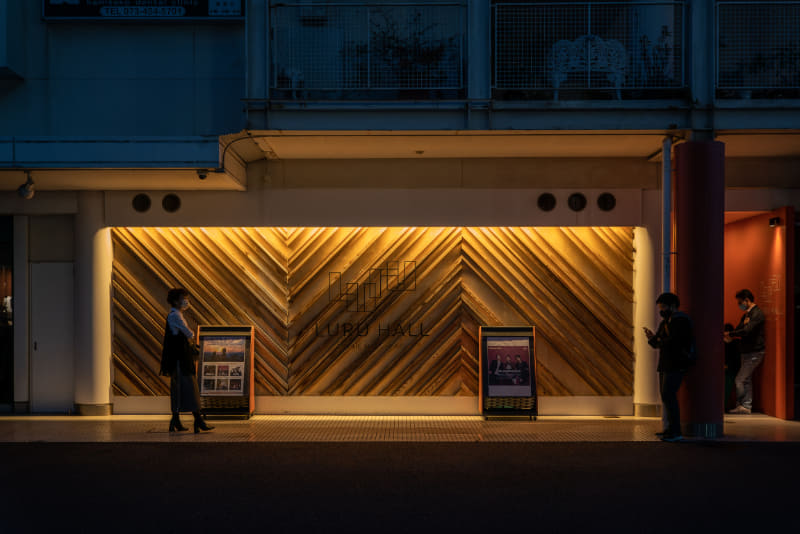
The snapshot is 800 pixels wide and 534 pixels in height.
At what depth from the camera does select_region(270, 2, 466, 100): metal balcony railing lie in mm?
10430

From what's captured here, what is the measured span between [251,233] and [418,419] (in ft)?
13.1

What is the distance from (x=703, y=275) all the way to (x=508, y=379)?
3.19 metres

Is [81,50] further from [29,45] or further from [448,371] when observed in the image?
[448,371]

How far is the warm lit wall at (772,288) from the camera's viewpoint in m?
11.3

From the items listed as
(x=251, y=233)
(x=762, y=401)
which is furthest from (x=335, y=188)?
(x=762, y=401)

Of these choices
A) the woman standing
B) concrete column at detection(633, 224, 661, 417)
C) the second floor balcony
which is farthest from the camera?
concrete column at detection(633, 224, 661, 417)

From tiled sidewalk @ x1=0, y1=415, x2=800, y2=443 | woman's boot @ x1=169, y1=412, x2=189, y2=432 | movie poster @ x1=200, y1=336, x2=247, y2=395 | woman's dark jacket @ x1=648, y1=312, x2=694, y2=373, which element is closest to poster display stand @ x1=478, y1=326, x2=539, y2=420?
tiled sidewalk @ x1=0, y1=415, x2=800, y2=443

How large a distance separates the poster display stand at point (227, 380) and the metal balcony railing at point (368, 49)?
4.01 meters

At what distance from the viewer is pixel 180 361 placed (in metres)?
10.3

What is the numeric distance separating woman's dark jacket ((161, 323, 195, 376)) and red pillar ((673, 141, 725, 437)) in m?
6.83

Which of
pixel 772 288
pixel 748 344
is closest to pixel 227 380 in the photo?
pixel 748 344

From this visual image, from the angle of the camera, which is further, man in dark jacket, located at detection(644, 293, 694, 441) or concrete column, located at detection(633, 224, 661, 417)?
concrete column, located at detection(633, 224, 661, 417)

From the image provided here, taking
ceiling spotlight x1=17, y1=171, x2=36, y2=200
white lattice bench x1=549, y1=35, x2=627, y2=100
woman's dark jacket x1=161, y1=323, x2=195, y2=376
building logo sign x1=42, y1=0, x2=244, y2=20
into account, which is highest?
building logo sign x1=42, y1=0, x2=244, y2=20

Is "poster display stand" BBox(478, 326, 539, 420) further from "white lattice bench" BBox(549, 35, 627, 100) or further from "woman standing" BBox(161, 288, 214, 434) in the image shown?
"woman standing" BBox(161, 288, 214, 434)
